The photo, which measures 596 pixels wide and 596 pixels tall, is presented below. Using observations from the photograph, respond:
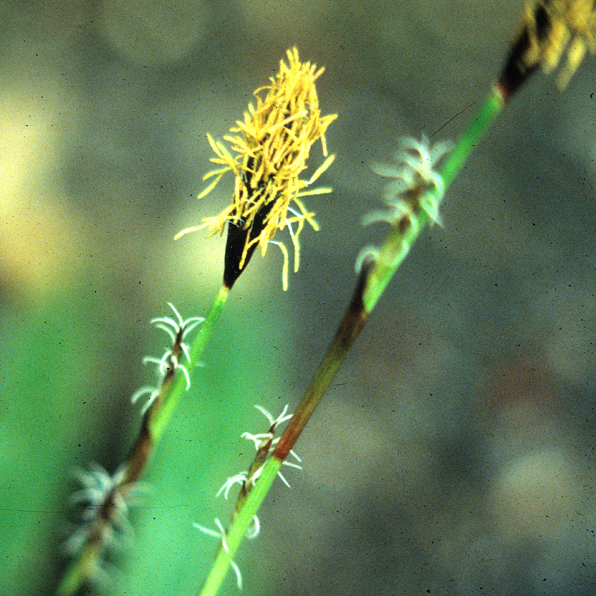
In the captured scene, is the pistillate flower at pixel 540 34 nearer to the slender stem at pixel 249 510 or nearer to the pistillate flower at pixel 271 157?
the pistillate flower at pixel 271 157

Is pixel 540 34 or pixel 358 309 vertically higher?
pixel 540 34

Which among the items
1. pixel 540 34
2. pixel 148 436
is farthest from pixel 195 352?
pixel 540 34

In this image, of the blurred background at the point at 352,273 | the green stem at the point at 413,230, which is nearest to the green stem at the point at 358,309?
the green stem at the point at 413,230

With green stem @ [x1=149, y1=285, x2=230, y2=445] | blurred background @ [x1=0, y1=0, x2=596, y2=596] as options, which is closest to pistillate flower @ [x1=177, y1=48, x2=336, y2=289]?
green stem @ [x1=149, y1=285, x2=230, y2=445]

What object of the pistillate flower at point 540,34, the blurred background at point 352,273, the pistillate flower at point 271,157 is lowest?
the blurred background at point 352,273

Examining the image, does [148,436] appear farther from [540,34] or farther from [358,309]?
[540,34]

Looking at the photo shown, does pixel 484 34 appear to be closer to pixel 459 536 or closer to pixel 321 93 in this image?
pixel 321 93

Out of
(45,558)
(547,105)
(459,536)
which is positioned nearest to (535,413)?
(459,536)
